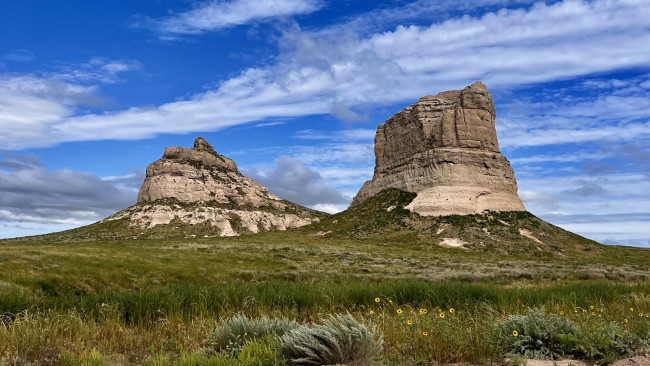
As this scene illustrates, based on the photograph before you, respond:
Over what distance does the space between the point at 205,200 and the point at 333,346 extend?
4898 inches

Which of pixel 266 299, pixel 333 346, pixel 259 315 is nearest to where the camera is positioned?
pixel 333 346

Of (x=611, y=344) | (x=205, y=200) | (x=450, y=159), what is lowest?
(x=611, y=344)

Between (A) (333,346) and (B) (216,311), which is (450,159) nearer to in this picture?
(B) (216,311)

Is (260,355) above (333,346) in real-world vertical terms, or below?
below

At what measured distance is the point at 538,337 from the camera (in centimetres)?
695

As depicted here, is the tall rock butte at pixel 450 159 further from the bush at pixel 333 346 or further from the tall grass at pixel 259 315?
the bush at pixel 333 346

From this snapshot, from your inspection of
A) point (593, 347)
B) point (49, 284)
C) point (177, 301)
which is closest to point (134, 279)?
point (49, 284)

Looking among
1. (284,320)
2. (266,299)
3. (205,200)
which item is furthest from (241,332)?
(205,200)

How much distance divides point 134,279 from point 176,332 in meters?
17.2

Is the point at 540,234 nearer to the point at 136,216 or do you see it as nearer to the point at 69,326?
the point at 69,326

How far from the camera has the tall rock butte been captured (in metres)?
81.4

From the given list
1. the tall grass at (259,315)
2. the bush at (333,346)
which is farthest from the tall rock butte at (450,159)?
the bush at (333,346)

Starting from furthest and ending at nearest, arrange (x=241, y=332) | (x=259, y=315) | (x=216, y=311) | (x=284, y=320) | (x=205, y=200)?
(x=205, y=200) < (x=216, y=311) < (x=259, y=315) < (x=284, y=320) < (x=241, y=332)

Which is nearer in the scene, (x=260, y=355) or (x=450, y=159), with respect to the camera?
(x=260, y=355)
